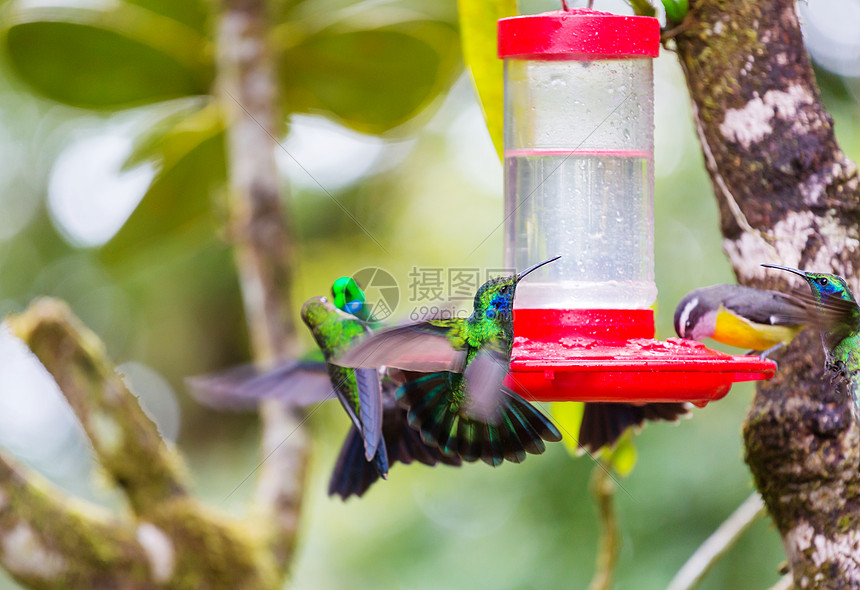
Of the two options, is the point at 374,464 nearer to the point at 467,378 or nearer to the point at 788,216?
the point at 467,378

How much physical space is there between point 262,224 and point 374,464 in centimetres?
163

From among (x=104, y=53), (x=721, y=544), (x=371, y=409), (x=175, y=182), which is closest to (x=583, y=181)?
(x=371, y=409)

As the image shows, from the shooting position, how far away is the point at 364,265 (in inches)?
283

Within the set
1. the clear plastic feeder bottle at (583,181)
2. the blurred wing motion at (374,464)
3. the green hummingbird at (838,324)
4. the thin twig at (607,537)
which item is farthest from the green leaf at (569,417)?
the green hummingbird at (838,324)

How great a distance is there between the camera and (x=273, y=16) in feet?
13.9

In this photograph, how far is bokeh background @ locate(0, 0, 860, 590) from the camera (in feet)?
13.4

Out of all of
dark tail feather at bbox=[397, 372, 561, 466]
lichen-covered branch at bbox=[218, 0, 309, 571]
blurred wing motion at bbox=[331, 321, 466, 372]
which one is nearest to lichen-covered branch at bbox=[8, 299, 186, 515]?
lichen-covered branch at bbox=[218, 0, 309, 571]

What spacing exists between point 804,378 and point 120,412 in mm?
2014

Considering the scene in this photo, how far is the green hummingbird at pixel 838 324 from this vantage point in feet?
5.42

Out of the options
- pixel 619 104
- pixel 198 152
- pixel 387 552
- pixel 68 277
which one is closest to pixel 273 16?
pixel 198 152

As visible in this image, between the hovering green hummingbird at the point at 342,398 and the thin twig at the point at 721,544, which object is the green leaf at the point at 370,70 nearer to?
the hovering green hummingbird at the point at 342,398

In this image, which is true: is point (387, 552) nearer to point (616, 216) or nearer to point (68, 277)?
point (616, 216)

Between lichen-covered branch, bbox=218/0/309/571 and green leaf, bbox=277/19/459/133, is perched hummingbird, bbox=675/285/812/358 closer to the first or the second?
lichen-covered branch, bbox=218/0/309/571

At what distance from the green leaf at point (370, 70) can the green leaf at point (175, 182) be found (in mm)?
467
